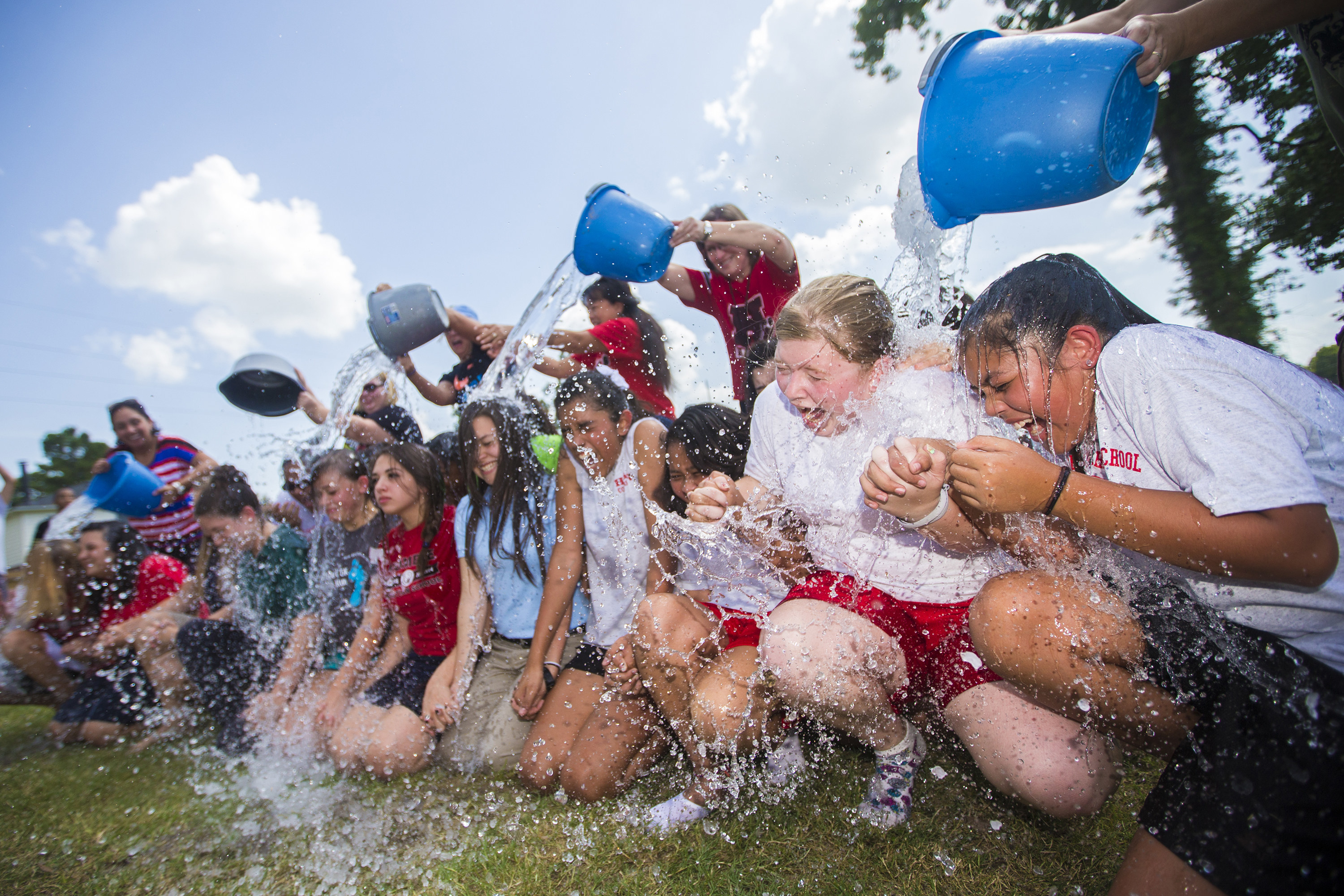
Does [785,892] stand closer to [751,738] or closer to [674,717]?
[751,738]

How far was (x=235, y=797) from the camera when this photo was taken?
2.85 meters

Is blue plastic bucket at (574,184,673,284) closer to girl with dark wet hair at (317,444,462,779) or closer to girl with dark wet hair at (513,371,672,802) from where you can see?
girl with dark wet hair at (513,371,672,802)

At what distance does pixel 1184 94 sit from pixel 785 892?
8.60 m

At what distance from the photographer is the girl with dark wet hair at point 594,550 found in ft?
9.32

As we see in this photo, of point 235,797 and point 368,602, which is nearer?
point 235,797

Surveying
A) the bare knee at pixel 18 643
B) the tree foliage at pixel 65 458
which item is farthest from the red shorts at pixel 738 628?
the tree foliage at pixel 65 458

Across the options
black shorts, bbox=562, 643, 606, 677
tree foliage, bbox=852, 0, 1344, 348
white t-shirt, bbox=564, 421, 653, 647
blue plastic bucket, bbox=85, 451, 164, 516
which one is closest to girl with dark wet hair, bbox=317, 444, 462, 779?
black shorts, bbox=562, 643, 606, 677

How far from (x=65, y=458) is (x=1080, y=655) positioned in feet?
111

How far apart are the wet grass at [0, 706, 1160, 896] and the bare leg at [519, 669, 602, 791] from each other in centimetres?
10

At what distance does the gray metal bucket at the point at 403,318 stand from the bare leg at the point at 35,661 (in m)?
3.22

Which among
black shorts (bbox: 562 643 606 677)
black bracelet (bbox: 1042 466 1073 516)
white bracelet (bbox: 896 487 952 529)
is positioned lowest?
black shorts (bbox: 562 643 606 677)

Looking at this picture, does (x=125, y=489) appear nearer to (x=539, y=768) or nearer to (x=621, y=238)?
(x=539, y=768)

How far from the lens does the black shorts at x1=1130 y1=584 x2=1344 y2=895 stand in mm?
1216

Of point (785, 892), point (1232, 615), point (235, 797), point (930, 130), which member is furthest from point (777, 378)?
point (235, 797)
